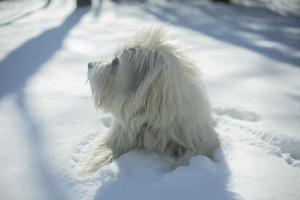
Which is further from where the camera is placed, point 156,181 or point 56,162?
point 56,162

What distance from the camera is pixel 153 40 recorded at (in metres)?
2.41

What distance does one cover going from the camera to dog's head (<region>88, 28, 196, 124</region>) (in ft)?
7.61

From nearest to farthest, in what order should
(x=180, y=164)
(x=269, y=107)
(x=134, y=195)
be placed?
(x=134, y=195)
(x=180, y=164)
(x=269, y=107)

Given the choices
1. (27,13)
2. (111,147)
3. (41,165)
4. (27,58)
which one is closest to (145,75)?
(111,147)

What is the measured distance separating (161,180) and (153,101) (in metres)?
0.52

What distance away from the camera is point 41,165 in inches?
93.9

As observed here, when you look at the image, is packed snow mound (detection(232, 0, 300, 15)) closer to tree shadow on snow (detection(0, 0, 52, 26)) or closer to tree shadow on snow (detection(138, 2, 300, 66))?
tree shadow on snow (detection(138, 2, 300, 66))

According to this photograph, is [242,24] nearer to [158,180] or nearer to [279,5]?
[279,5]

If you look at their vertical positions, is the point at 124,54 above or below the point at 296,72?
above

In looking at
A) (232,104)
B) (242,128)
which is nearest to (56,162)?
(242,128)

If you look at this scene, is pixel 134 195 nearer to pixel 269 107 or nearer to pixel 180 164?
pixel 180 164

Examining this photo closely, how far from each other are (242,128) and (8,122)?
184cm

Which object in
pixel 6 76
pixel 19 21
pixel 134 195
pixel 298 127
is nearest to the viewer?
pixel 134 195

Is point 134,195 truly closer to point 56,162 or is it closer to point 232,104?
point 56,162
